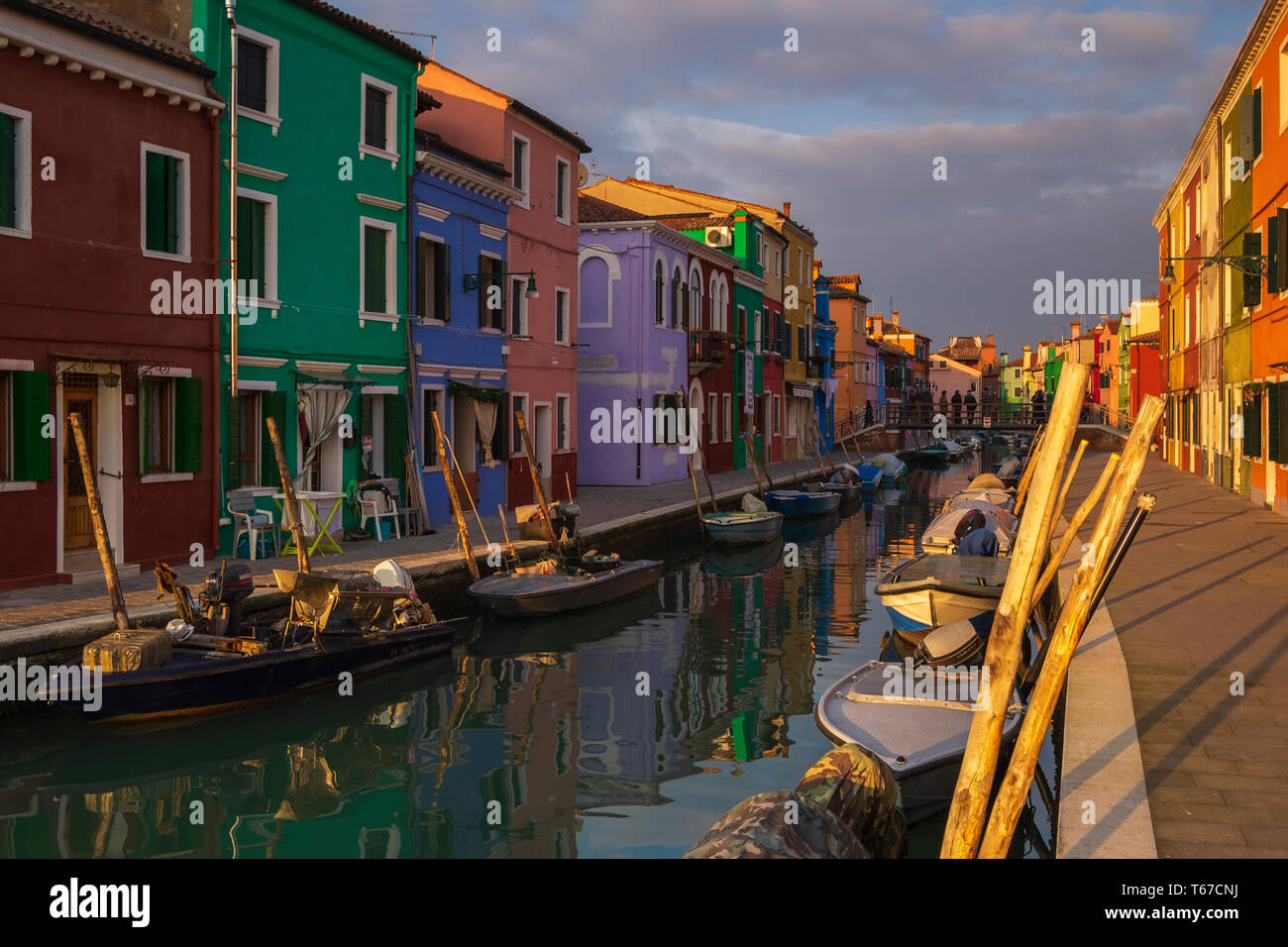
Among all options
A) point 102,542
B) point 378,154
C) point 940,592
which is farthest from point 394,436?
point 940,592

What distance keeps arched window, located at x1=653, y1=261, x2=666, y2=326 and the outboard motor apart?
71.0 ft

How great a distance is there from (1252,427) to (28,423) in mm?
22274

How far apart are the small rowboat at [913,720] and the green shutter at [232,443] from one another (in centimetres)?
971

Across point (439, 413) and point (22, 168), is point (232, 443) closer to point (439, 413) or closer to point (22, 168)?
point (22, 168)

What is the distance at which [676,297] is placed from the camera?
3403 cm

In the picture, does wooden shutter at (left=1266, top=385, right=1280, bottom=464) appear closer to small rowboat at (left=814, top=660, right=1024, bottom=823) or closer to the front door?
small rowboat at (left=814, top=660, right=1024, bottom=823)

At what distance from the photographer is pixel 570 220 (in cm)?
2720

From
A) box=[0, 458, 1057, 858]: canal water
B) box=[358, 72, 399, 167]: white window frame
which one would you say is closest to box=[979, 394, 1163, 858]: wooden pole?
box=[0, 458, 1057, 858]: canal water
